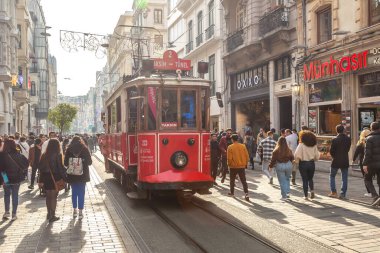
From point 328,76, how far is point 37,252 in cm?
1416

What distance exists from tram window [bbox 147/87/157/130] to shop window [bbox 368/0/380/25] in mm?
9361

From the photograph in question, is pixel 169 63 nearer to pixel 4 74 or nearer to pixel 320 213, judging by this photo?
pixel 320 213

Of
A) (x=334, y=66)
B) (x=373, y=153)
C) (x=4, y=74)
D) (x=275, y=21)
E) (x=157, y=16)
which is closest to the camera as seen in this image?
(x=373, y=153)

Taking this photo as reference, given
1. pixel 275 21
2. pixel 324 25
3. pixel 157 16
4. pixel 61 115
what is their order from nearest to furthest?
pixel 324 25 < pixel 275 21 < pixel 157 16 < pixel 61 115

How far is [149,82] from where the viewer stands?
9.97 meters

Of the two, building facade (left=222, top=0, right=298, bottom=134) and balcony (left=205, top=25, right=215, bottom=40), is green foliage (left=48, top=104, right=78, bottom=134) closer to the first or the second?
balcony (left=205, top=25, right=215, bottom=40)

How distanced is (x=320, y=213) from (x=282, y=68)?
13.8 m

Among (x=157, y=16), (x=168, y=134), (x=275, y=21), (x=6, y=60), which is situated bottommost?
(x=168, y=134)

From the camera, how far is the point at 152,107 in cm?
992

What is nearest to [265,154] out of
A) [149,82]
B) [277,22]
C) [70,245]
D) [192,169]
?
[192,169]

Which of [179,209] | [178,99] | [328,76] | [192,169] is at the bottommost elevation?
[179,209]

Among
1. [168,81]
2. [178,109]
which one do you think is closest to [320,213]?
[178,109]

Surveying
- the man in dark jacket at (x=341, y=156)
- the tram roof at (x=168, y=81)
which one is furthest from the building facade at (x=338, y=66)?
the tram roof at (x=168, y=81)

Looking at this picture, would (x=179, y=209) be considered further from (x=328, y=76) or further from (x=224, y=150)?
(x=328, y=76)
